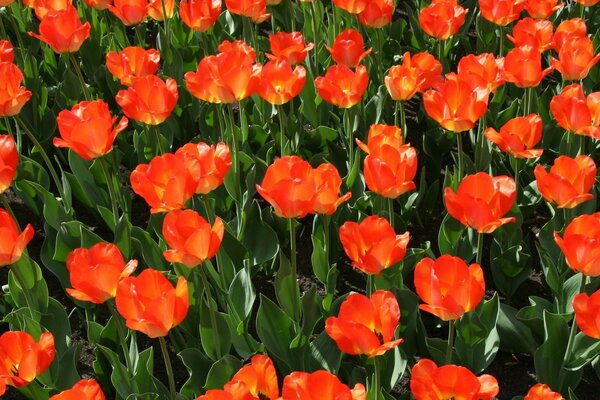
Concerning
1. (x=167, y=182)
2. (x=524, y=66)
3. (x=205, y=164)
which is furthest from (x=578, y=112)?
(x=167, y=182)

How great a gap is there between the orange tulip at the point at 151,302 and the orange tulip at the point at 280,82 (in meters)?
1.04

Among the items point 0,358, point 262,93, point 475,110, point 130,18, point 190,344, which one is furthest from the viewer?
point 130,18

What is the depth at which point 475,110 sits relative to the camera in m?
2.63

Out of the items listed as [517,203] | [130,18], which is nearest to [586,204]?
[517,203]

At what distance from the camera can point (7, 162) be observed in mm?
2391

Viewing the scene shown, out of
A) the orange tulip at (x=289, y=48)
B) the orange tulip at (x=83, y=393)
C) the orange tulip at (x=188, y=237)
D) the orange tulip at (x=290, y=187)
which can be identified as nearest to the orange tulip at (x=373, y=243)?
the orange tulip at (x=290, y=187)

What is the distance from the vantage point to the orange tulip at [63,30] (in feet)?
10.1

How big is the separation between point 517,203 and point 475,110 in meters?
0.48

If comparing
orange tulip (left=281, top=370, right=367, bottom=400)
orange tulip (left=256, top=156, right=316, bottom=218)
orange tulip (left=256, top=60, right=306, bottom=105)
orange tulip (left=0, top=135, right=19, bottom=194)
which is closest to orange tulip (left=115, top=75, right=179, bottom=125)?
orange tulip (left=256, top=60, right=306, bottom=105)

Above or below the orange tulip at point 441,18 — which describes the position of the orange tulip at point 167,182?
above

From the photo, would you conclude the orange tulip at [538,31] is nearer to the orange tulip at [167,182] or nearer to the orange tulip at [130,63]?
the orange tulip at [130,63]

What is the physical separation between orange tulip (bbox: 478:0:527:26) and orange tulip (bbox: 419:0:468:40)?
0.09 m

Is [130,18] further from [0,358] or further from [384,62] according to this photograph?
[0,358]

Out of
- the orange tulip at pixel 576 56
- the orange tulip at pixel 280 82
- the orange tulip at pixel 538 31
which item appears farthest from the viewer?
the orange tulip at pixel 538 31
